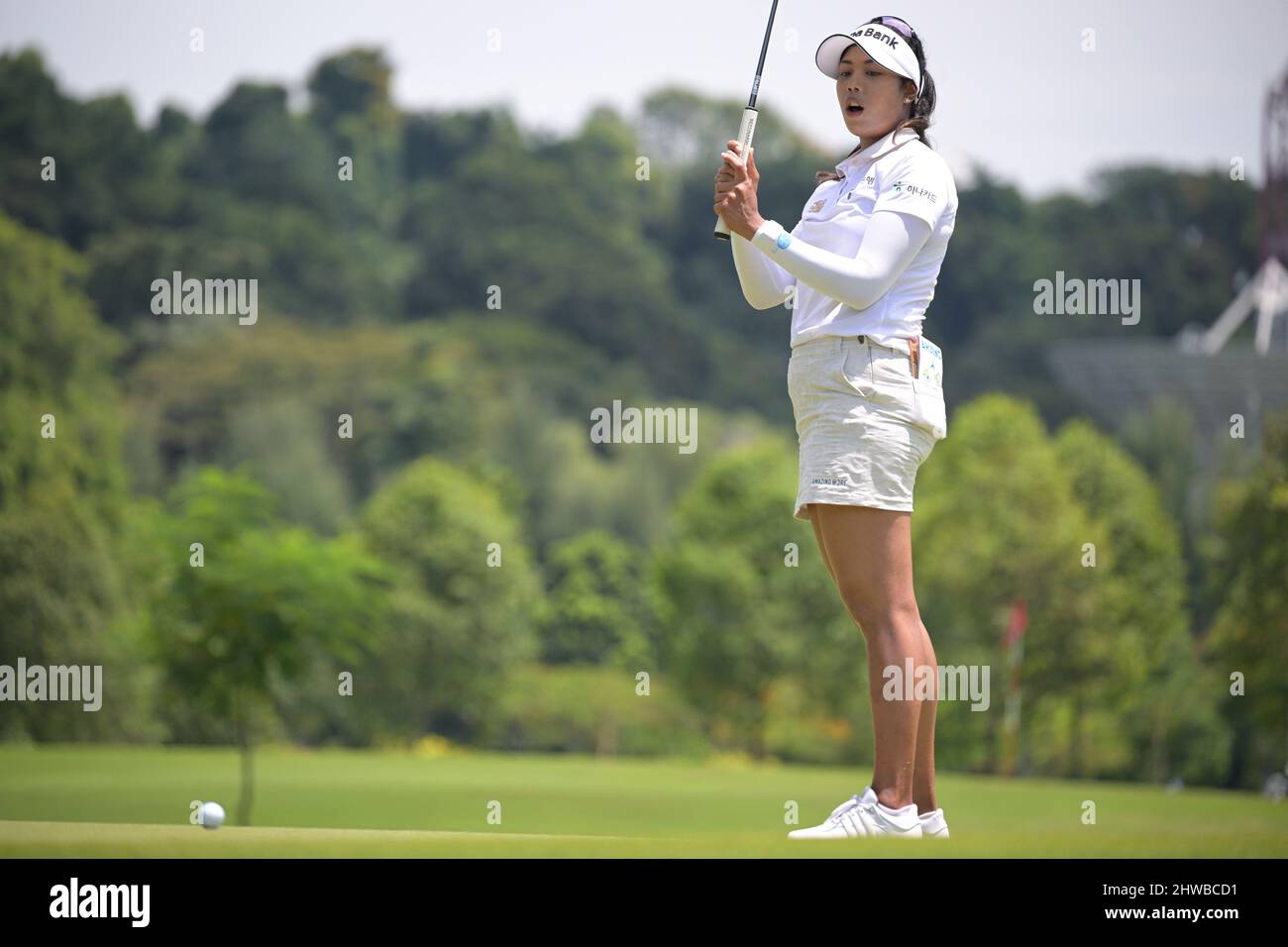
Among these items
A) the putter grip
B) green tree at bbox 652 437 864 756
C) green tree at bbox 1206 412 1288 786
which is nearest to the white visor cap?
the putter grip

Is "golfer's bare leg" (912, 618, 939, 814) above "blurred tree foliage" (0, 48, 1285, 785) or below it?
below

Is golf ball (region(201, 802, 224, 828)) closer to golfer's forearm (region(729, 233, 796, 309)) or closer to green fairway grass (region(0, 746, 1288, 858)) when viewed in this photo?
golfer's forearm (region(729, 233, 796, 309))

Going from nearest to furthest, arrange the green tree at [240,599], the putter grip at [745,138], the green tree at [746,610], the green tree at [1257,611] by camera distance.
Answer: the putter grip at [745,138] → the green tree at [240,599] → the green tree at [1257,611] → the green tree at [746,610]

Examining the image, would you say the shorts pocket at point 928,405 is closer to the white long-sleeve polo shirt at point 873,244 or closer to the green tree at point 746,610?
the white long-sleeve polo shirt at point 873,244

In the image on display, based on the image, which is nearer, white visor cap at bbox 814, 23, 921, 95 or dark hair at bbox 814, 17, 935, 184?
white visor cap at bbox 814, 23, 921, 95

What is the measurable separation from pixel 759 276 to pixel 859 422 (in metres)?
0.71

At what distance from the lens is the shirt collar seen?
5.55 m

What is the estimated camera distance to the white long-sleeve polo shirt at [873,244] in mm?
5277

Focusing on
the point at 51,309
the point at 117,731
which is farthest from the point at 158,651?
the point at 51,309

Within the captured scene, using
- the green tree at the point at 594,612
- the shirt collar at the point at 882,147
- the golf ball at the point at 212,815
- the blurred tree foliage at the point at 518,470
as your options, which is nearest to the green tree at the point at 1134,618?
the blurred tree foliage at the point at 518,470

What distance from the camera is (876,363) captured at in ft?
17.7

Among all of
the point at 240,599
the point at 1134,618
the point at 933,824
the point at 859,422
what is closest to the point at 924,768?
the point at 933,824
